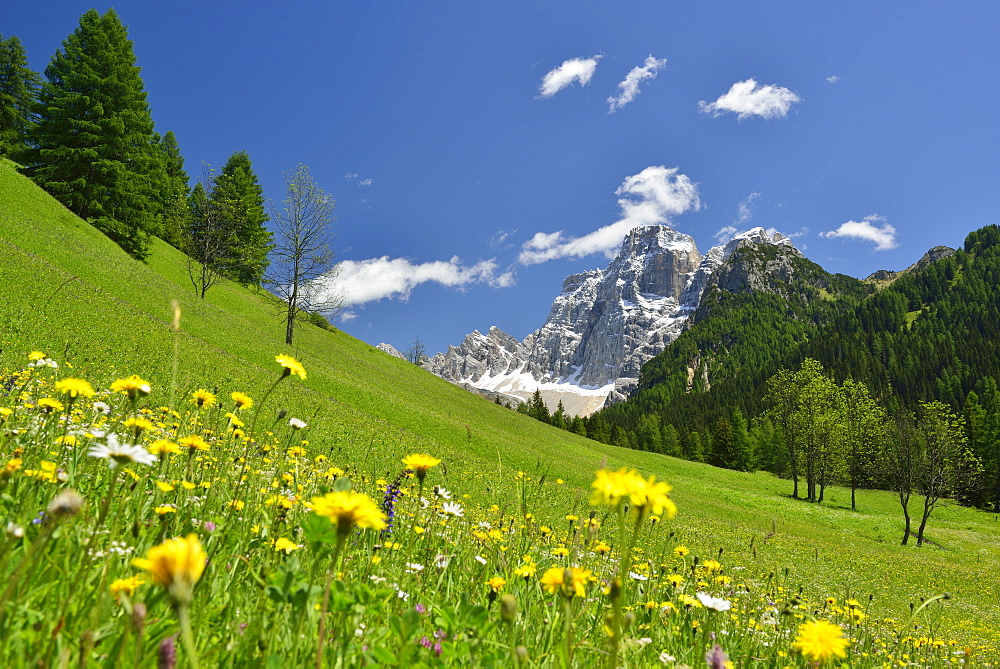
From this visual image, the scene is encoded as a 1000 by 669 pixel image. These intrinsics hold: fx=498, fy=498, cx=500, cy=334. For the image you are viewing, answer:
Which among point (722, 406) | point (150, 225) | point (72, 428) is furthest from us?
point (722, 406)

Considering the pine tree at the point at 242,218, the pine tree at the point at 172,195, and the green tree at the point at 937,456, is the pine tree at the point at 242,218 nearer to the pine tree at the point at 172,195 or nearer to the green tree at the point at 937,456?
the pine tree at the point at 172,195

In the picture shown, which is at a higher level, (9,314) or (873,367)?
(873,367)

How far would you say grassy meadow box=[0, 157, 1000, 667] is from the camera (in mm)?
1334

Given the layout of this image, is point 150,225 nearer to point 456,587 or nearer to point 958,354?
point 456,587

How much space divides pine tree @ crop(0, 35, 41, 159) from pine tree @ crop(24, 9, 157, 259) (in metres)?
7.45

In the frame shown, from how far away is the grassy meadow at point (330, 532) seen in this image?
1.33m

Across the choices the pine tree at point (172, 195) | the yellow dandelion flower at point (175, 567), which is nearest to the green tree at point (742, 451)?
the pine tree at point (172, 195)

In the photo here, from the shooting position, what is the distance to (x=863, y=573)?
48.8 feet

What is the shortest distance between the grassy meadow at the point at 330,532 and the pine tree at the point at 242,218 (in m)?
4.36

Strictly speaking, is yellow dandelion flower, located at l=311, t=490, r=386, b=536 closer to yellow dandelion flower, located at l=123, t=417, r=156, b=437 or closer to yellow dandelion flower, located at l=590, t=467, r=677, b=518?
yellow dandelion flower, located at l=590, t=467, r=677, b=518

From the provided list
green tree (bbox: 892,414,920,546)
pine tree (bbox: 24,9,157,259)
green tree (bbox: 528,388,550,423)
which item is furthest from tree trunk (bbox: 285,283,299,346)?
green tree (bbox: 528,388,550,423)

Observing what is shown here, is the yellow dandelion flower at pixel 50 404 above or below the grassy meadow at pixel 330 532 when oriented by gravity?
above

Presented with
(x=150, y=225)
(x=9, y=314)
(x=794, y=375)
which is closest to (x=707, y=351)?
(x=794, y=375)

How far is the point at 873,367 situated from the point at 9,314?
13806 centimetres
